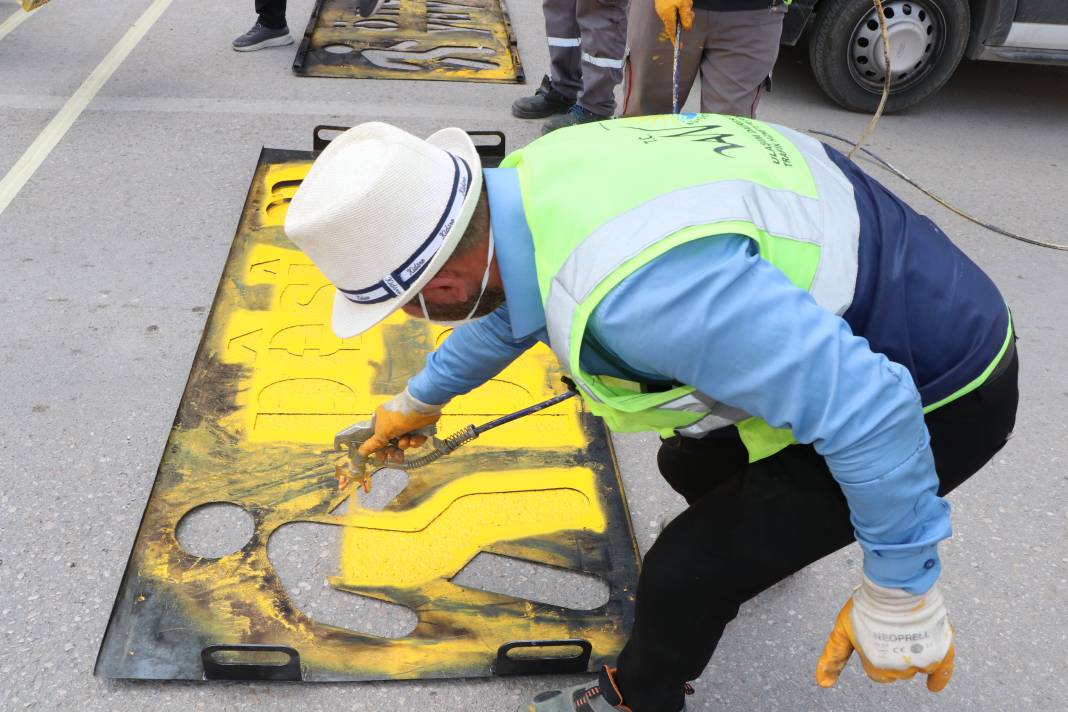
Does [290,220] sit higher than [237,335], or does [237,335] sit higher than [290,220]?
[290,220]

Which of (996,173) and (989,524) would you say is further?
(996,173)

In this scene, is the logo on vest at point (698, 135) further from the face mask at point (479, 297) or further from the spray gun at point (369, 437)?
the spray gun at point (369, 437)

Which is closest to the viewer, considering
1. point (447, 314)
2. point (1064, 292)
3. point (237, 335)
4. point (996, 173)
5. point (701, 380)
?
point (701, 380)

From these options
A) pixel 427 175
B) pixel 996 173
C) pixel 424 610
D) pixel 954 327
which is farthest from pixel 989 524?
pixel 996 173

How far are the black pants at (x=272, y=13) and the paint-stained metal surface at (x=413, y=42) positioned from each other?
166 mm

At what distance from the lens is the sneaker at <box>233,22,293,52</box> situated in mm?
5188

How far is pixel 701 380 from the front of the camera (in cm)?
129

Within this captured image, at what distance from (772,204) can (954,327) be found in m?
0.38

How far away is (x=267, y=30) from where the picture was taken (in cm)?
524

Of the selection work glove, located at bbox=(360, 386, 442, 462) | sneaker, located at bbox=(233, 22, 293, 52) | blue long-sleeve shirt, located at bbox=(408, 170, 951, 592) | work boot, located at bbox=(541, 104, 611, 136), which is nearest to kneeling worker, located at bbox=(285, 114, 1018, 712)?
blue long-sleeve shirt, located at bbox=(408, 170, 951, 592)

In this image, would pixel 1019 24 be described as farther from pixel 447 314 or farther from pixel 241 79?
pixel 447 314

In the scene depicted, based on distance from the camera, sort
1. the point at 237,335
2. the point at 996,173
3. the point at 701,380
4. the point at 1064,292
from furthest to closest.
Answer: the point at 996,173 < the point at 1064,292 < the point at 237,335 < the point at 701,380

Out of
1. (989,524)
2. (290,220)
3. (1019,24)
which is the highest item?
(290,220)

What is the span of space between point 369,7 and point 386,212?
493 centimetres
